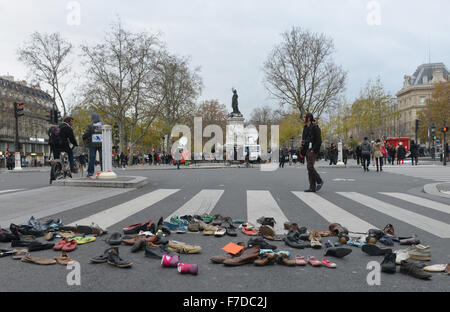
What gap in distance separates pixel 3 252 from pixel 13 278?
804 mm

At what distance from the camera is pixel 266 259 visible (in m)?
3.17

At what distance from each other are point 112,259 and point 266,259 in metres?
1.33

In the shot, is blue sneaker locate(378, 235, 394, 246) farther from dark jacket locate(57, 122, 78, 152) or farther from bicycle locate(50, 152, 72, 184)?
bicycle locate(50, 152, 72, 184)

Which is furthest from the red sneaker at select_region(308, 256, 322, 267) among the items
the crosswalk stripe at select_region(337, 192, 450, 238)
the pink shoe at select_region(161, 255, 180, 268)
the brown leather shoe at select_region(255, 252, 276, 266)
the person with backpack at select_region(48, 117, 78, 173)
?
the person with backpack at select_region(48, 117, 78, 173)

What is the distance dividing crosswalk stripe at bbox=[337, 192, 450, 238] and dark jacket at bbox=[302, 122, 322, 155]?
1793mm

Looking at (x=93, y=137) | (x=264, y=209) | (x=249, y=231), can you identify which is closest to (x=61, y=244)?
(x=249, y=231)

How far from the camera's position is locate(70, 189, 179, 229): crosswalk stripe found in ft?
16.7

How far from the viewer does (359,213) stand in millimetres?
5969

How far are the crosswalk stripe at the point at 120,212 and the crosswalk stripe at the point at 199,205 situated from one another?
687 mm

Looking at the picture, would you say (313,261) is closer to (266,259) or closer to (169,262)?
(266,259)

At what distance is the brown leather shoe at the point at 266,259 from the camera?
10.3 feet
